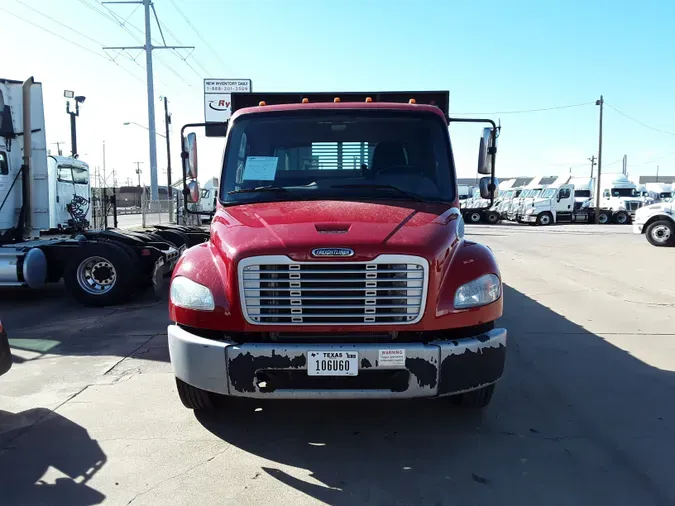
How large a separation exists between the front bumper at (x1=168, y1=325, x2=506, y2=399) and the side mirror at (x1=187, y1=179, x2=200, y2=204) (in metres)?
2.22

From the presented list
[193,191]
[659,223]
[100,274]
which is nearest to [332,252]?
[193,191]

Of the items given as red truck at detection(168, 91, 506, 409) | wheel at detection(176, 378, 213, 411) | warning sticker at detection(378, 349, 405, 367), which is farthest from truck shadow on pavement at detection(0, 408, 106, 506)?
warning sticker at detection(378, 349, 405, 367)

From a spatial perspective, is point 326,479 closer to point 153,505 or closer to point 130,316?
point 153,505

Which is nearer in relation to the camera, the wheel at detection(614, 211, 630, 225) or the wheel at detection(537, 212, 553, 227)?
the wheel at detection(537, 212, 553, 227)

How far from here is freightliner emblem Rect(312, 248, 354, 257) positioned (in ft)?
11.3

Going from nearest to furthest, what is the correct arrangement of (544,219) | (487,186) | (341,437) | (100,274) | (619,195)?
(341,437) → (487,186) → (100,274) → (544,219) → (619,195)

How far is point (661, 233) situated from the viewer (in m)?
17.8

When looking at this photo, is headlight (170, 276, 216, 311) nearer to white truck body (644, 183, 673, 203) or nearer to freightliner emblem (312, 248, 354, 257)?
freightliner emblem (312, 248, 354, 257)

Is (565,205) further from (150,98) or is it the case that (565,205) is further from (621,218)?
(150,98)

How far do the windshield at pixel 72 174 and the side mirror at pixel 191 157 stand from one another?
12.9 metres

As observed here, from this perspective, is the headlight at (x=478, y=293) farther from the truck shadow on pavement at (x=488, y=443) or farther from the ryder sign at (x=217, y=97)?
the ryder sign at (x=217, y=97)

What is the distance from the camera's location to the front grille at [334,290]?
3.48m

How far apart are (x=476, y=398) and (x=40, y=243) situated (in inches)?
299

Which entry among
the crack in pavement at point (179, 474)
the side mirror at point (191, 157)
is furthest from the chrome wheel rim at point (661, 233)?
the crack in pavement at point (179, 474)
